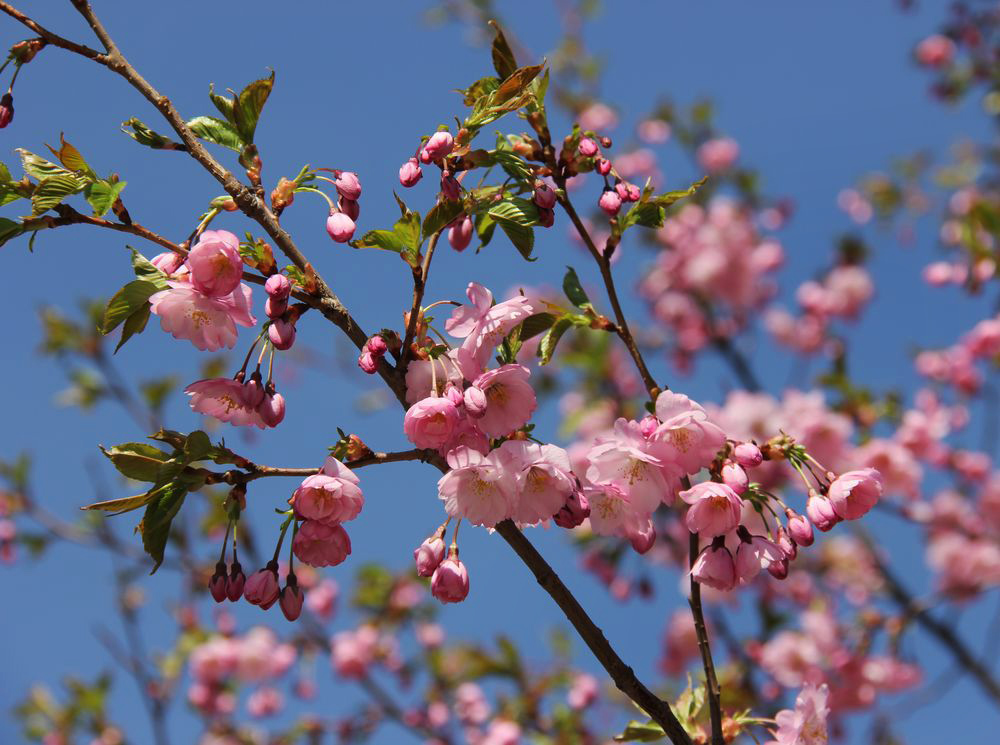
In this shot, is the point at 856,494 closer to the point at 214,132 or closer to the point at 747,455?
the point at 747,455

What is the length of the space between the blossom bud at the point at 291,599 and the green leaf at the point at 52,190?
0.79 meters

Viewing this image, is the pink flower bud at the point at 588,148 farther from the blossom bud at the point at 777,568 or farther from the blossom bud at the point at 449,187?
the blossom bud at the point at 777,568

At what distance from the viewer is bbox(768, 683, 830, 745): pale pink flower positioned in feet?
5.82

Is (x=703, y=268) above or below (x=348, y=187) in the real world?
above

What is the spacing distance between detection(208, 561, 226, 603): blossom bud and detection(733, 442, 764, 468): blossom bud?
3.31 feet

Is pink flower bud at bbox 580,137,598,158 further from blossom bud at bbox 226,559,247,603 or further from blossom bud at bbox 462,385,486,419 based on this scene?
blossom bud at bbox 226,559,247,603

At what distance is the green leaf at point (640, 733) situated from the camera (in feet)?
5.67

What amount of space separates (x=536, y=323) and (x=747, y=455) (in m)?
0.49

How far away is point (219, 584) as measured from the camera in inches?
65.1

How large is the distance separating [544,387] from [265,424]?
16.9 feet

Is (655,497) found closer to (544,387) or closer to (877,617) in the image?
(877,617)

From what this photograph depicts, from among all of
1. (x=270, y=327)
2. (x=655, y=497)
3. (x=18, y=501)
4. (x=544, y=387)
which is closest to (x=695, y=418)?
(x=655, y=497)

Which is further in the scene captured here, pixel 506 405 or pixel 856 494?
pixel 856 494

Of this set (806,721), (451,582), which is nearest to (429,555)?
(451,582)
